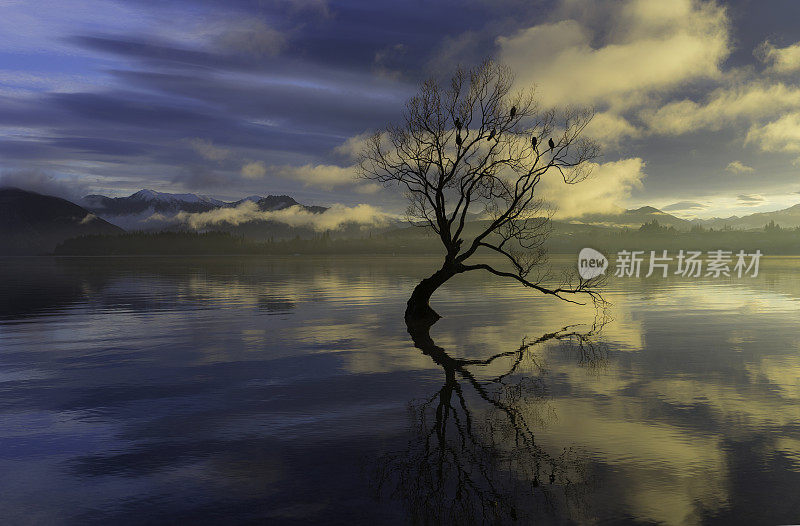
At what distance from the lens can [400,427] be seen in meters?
12.7

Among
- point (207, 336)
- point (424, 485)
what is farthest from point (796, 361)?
point (207, 336)

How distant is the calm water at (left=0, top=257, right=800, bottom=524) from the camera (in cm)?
898

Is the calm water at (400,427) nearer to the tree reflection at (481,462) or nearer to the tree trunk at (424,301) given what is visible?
the tree reflection at (481,462)

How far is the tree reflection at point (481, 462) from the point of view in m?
8.80

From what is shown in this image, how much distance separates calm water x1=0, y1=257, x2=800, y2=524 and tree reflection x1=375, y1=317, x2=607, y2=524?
0.05 meters

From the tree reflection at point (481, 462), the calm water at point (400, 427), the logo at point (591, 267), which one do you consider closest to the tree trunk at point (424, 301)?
the calm water at point (400, 427)

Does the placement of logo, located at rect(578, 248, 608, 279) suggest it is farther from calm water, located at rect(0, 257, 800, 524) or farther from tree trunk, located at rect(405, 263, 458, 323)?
calm water, located at rect(0, 257, 800, 524)

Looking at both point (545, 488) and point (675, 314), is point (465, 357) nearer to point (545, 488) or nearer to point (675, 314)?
point (545, 488)

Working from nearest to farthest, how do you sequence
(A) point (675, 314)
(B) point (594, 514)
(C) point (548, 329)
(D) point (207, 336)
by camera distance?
1. (B) point (594, 514)
2. (D) point (207, 336)
3. (C) point (548, 329)
4. (A) point (675, 314)

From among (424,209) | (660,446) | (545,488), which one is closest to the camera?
(545,488)

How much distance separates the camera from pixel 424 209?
37188 mm

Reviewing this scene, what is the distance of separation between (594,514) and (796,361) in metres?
16.1

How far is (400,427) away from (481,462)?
8.69 ft

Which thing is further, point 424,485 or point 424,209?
point 424,209
